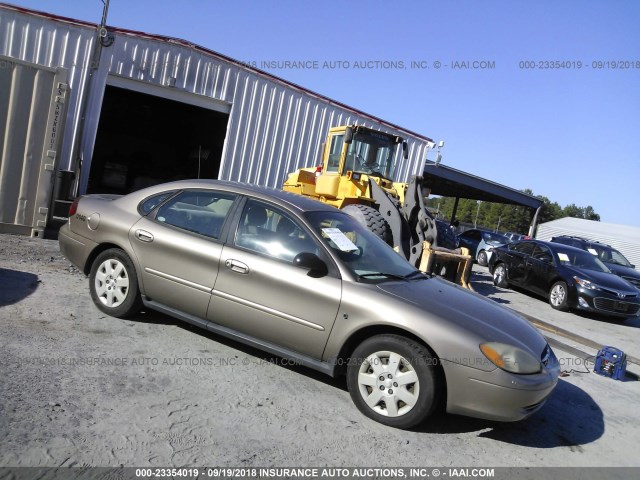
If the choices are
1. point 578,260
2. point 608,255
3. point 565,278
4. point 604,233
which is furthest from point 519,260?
point 604,233

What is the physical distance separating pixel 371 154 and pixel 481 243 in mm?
10777

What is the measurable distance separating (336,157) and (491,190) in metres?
15.8

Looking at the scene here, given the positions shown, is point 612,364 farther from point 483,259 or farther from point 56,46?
point 483,259

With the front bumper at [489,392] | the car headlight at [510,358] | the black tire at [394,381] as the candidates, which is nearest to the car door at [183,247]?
the black tire at [394,381]

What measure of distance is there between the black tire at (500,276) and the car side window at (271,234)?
997cm

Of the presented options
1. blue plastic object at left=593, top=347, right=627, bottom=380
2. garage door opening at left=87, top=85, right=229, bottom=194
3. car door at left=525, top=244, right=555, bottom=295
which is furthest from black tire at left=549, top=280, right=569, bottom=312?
garage door opening at left=87, top=85, right=229, bottom=194

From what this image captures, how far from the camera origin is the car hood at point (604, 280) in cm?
1026

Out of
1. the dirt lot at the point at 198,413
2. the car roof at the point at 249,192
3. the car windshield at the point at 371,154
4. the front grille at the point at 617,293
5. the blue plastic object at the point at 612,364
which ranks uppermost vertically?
the car windshield at the point at 371,154

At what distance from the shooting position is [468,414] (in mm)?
3414

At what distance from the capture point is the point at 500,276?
12930mm

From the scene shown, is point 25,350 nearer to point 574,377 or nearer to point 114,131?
point 574,377

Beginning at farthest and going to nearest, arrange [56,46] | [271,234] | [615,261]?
[615,261] < [56,46] < [271,234]

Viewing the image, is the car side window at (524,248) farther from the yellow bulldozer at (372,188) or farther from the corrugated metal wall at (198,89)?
the yellow bulldozer at (372,188)

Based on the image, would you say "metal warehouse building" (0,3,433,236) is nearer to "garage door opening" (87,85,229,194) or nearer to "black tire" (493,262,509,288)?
"garage door opening" (87,85,229,194)
